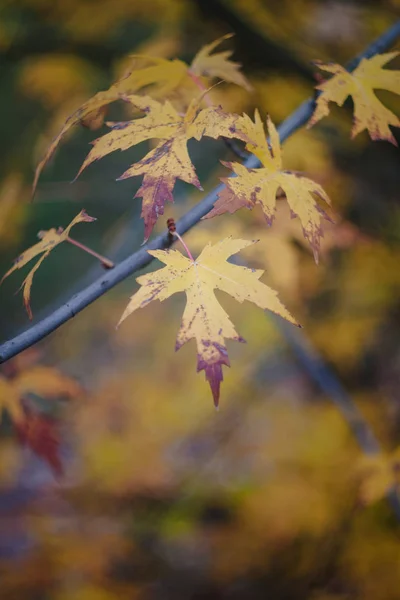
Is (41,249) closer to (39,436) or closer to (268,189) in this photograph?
(268,189)

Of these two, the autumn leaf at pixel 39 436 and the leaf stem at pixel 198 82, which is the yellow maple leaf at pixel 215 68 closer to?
the leaf stem at pixel 198 82

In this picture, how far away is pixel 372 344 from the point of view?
244cm

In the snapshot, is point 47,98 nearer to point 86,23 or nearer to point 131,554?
point 86,23

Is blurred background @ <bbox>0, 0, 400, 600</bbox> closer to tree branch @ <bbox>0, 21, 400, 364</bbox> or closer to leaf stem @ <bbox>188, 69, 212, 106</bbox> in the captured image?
leaf stem @ <bbox>188, 69, 212, 106</bbox>

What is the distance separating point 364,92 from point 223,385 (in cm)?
196

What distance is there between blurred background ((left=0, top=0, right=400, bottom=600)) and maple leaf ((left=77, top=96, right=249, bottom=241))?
63cm

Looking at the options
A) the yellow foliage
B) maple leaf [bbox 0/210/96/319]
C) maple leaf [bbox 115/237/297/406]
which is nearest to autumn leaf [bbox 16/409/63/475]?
maple leaf [bbox 0/210/96/319]

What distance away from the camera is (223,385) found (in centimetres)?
266

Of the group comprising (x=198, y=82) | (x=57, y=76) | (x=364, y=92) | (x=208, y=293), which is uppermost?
(x=57, y=76)

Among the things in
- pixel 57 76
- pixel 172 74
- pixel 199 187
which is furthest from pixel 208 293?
pixel 57 76

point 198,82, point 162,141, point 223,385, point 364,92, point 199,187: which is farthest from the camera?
point 223,385

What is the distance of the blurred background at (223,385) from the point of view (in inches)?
62.1

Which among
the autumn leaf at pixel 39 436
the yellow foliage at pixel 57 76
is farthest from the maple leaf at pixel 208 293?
the yellow foliage at pixel 57 76

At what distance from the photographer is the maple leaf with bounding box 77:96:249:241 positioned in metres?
0.70
